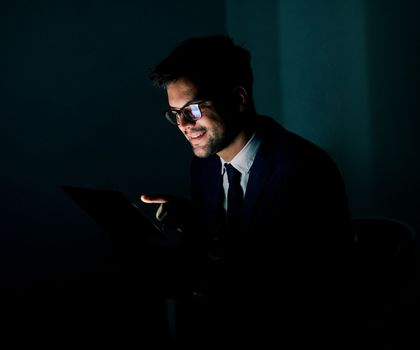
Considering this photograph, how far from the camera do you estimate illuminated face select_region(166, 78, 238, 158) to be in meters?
1.39

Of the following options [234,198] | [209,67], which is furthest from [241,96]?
[234,198]

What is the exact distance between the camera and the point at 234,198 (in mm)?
1468

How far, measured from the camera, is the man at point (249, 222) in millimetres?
1191

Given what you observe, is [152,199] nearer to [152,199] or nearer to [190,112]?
[152,199]
